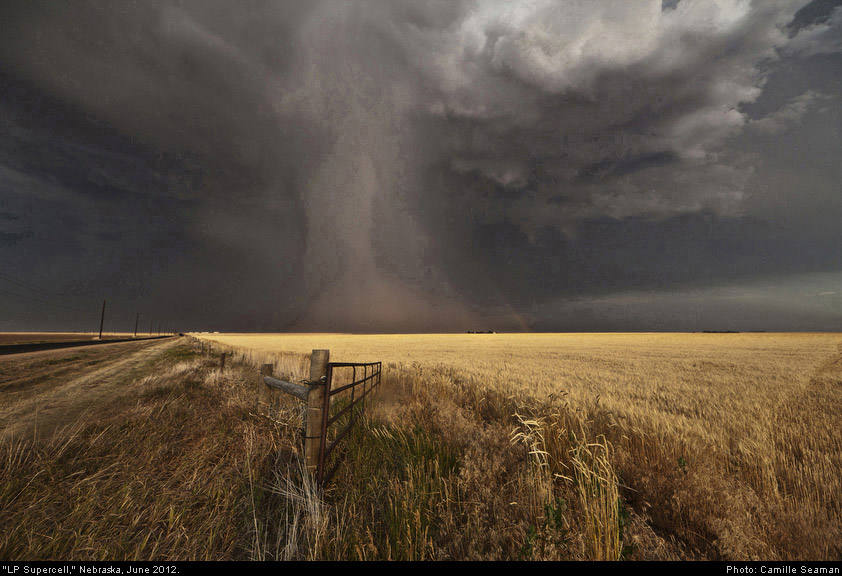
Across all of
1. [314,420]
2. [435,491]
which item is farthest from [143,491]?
[435,491]

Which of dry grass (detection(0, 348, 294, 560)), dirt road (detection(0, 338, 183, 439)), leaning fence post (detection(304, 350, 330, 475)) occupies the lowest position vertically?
dirt road (detection(0, 338, 183, 439))

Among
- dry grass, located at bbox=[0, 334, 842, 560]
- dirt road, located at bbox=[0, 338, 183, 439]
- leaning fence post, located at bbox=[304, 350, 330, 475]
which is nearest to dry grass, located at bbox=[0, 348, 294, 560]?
dry grass, located at bbox=[0, 334, 842, 560]

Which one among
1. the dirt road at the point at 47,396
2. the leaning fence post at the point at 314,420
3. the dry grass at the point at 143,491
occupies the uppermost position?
the leaning fence post at the point at 314,420

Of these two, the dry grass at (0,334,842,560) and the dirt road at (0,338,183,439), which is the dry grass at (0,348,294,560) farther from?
the dirt road at (0,338,183,439)

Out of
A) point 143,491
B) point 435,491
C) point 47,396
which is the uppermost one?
point 435,491

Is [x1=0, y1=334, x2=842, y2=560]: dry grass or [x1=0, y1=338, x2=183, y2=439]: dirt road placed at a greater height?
[x1=0, y1=334, x2=842, y2=560]: dry grass

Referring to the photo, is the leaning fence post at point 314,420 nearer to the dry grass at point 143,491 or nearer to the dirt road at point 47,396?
the dry grass at point 143,491

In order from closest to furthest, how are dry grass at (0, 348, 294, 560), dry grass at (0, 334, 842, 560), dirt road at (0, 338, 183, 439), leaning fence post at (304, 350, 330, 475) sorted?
1. dry grass at (0, 334, 842, 560)
2. dry grass at (0, 348, 294, 560)
3. leaning fence post at (304, 350, 330, 475)
4. dirt road at (0, 338, 183, 439)

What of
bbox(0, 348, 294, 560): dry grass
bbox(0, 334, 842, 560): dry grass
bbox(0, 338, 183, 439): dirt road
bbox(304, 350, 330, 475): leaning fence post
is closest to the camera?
bbox(0, 334, 842, 560): dry grass

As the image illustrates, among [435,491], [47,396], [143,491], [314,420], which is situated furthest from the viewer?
[47,396]

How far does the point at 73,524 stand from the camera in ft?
10.3

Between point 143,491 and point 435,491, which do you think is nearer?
point 435,491

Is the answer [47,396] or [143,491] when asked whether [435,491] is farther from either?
[47,396]

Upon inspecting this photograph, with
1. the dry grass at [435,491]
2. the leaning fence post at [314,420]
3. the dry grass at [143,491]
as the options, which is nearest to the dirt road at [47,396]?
the dry grass at [143,491]
